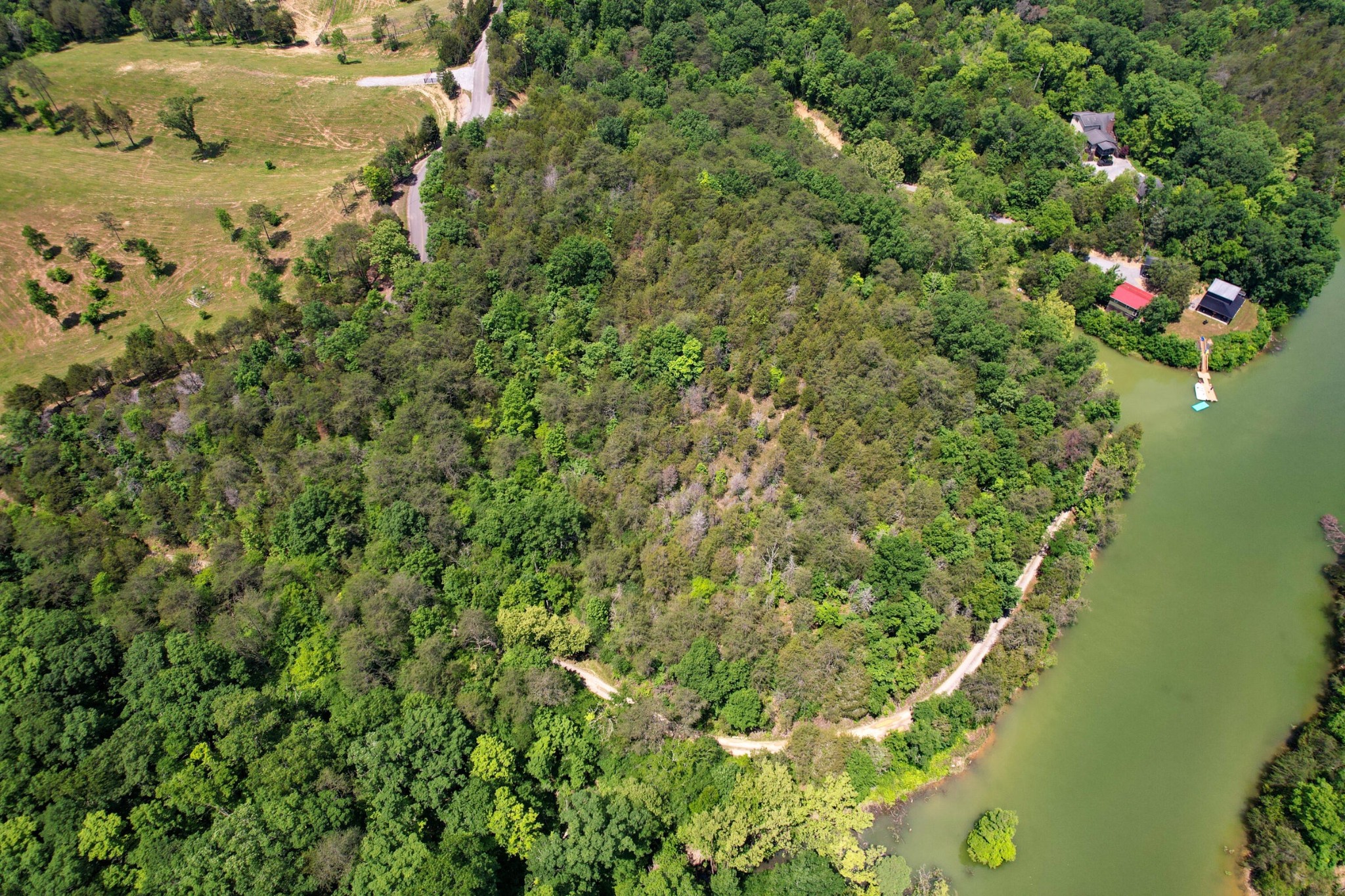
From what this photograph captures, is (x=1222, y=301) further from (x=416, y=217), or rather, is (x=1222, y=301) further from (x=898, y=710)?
(x=416, y=217)

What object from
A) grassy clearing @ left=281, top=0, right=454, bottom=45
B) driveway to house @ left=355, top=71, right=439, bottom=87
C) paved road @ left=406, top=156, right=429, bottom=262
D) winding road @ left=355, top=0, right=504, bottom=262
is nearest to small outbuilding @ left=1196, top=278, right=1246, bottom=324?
paved road @ left=406, top=156, right=429, bottom=262

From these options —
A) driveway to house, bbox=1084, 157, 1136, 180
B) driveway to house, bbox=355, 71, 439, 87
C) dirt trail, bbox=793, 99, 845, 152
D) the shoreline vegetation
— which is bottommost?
the shoreline vegetation

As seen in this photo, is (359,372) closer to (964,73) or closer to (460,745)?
(460,745)

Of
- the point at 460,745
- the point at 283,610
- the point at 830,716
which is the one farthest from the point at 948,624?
the point at 283,610

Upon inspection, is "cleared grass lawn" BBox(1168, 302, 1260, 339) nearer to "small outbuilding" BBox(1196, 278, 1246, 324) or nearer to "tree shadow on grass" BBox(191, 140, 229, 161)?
"small outbuilding" BBox(1196, 278, 1246, 324)

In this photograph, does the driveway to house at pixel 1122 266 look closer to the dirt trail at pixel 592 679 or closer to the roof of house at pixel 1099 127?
the roof of house at pixel 1099 127

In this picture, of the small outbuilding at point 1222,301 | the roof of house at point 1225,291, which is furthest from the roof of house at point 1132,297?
the roof of house at point 1225,291

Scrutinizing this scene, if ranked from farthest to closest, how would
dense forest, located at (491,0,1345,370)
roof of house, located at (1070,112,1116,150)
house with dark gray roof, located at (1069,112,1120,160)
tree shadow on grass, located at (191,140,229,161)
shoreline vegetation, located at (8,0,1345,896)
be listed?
1. roof of house, located at (1070,112,1116,150)
2. house with dark gray roof, located at (1069,112,1120,160)
3. tree shadow on grass, located at (191,140,229,161)
4. dense forest, located at (491,0,1345,370)
5. shoreline vegetation, located at (8,0,1345,896)
